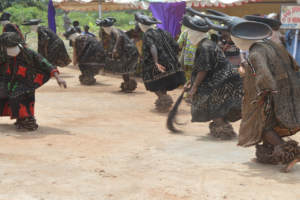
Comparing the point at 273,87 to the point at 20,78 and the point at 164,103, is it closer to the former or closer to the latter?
the point at 20,78

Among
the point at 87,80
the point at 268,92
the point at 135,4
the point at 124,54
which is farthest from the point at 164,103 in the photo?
the point at 135,4

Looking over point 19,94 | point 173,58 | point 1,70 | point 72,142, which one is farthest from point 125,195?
point 173,58

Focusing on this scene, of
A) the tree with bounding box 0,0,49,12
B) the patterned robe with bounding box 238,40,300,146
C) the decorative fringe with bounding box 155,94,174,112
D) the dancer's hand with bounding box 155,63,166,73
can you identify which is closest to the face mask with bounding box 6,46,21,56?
the dancer's hand with bounding box 155,63,166,73

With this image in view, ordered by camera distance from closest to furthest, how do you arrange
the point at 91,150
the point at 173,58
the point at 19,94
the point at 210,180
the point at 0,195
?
the point at 0,195, the point at 210,180, the point at 91,150, the point at 19,94, the point at 173,58

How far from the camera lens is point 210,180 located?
140 inches

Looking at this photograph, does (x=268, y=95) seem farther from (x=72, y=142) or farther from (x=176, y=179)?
(x=72, y=142)

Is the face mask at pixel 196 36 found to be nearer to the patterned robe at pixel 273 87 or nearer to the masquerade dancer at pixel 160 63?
the patterned robe at pixel 273 87

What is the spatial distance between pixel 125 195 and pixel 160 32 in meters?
4.68

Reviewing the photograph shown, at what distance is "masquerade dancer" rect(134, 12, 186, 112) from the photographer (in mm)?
7246

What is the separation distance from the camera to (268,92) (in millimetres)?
3600

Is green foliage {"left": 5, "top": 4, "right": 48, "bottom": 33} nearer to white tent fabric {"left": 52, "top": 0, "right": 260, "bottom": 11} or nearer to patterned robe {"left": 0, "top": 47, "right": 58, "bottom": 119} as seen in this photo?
white tent fabric {"left": 52, "top": 0, "right": 260, "bottom": 11}

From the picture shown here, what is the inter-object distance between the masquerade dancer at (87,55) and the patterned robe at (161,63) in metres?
3.89

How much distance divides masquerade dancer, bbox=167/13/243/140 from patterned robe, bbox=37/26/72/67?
6811mm

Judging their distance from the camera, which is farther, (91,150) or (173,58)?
(173,58)
